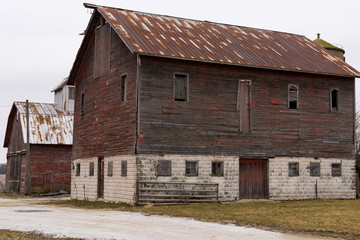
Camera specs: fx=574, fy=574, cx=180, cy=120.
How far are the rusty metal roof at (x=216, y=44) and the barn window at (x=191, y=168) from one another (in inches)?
205

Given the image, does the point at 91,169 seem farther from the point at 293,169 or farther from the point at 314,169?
the point at 314,169

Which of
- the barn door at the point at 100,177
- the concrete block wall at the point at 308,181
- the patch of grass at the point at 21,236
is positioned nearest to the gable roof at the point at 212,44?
the concrete block wall at the point at 308,181

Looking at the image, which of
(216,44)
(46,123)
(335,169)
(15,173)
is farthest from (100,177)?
(15,173)

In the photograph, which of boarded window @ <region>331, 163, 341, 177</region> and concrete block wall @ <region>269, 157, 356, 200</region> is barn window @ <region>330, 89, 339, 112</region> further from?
boarded window @ <region>331, 163, 341, 177</region>

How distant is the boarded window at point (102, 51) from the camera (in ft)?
103

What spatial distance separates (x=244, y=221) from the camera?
1888 centimetres

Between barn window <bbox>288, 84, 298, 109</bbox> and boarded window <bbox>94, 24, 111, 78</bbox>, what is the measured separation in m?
10.0

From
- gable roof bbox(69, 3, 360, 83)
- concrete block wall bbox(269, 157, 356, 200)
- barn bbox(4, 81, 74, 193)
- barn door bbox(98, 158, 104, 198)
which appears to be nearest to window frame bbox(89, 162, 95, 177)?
barn door bbox(98, 158, 104, 198)

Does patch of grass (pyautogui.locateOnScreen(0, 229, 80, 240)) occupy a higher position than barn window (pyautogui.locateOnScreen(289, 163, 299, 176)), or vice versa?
barn window (pyautogui.locateOnScreen(289, 163, 299, 176))

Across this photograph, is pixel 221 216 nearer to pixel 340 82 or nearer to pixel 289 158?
pixel 289 158

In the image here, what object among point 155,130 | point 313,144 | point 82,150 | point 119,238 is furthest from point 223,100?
point 119,238

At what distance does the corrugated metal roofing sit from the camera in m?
45.9

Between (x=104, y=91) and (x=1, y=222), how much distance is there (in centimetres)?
1436

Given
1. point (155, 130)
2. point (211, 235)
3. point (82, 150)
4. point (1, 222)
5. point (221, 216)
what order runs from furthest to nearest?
1. point (82, 150)
2. point (155, 130)
3. point (221, 216)
4. point (1, 222)
5. point (211, 235)
